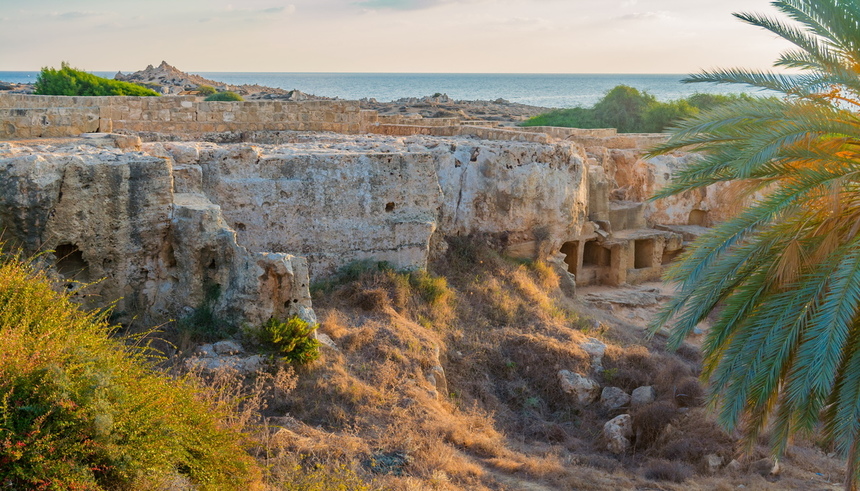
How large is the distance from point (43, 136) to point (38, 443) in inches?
312

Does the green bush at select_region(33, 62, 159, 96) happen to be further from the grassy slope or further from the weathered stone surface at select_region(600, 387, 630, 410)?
the weathered stone surface at select_region(600, 387, 630, 410)

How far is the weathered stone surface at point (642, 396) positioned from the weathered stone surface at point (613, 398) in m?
0.09

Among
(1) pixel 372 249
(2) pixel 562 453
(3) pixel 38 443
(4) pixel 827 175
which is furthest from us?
(1) pixel 372 249

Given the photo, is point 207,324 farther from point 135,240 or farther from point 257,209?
point 257,209

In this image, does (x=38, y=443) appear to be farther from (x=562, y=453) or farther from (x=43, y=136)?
(x=43, y=136)

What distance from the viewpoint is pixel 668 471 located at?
825cm

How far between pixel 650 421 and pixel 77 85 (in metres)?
21.0

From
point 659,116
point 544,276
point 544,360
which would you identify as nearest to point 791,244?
point 544,360

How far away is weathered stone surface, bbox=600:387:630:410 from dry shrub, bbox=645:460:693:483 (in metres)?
1.71

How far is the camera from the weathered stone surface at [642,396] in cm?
1016

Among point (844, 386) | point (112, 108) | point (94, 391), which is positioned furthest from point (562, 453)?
point (112, 108)

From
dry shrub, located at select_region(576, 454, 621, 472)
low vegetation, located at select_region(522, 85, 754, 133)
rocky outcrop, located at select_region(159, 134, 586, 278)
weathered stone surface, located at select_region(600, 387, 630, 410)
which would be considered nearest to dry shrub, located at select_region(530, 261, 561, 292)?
rocky outcrop, located at select_region(159, 134, 586, 278)

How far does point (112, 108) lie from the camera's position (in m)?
13.6

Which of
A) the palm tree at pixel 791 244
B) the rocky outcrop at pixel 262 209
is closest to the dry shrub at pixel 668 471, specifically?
the palm tree at pixel 791 244
